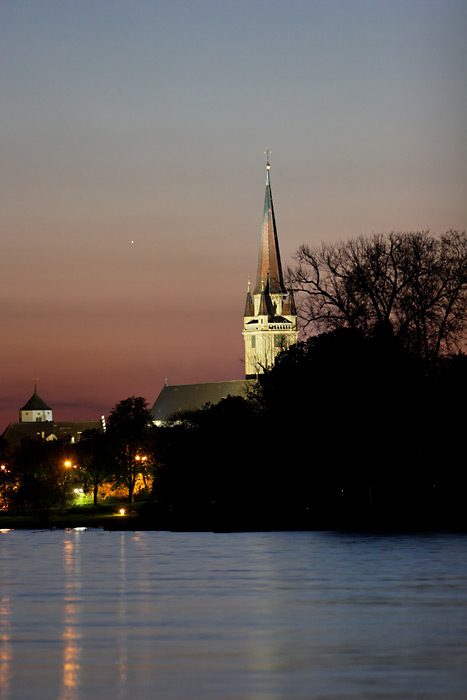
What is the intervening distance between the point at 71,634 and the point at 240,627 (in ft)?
12.7

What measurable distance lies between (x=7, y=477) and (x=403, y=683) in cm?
13518

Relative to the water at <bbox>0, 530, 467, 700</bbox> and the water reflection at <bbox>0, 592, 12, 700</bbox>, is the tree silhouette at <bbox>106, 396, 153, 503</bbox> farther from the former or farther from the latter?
the water reflection at <bbox>0, 592, 12, 700</bbox>

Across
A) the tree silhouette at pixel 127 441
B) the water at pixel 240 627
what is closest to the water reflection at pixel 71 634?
the water at pixel 240 627

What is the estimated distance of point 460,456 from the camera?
230 feet

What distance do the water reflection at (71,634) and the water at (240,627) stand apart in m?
0.04

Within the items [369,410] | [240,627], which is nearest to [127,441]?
[369,410]

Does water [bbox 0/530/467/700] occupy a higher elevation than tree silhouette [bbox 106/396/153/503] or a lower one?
lower

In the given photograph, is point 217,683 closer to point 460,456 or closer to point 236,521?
point 460,456

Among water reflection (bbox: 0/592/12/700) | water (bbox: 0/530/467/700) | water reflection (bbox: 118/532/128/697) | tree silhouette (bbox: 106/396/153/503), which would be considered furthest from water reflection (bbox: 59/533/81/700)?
tree silhouette (bbox: 106/396/153/503)

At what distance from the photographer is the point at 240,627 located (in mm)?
28438

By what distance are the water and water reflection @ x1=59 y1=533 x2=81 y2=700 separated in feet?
0.12

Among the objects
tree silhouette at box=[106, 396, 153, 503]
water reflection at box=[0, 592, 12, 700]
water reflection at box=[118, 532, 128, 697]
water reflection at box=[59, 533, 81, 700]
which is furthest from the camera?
tree silhouette at box=[106, 396, 153, 503]

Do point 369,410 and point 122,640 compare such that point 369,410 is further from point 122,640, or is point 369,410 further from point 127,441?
point 127,441

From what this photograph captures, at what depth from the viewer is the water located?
20.9m
